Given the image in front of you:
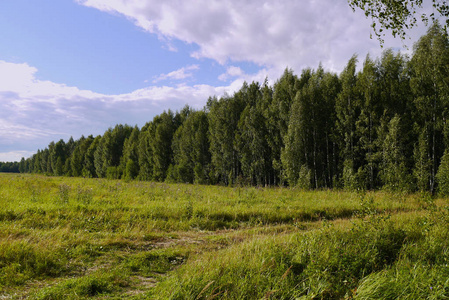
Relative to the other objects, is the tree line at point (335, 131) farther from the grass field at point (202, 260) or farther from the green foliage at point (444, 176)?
the grass field at point (202, 260)

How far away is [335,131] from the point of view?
25547 millimetres

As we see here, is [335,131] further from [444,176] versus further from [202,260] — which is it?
[202,260]

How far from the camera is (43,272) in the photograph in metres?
A: 4.79

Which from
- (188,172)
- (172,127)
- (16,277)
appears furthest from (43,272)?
(172,127)

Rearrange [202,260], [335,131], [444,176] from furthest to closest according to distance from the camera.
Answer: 1. [335,131]
2. [444,176]
3. [202,260]

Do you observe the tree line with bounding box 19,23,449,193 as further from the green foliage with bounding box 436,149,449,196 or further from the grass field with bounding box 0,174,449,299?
the grass field with bounding box 0,174,449,299


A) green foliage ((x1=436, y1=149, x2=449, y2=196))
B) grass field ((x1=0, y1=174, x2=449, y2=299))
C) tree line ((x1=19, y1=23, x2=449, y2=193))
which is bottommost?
grass field ((x1=0, y1=174, x2=449, y2=299))

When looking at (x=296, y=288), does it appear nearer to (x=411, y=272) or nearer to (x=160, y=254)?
(x=411, y=272)

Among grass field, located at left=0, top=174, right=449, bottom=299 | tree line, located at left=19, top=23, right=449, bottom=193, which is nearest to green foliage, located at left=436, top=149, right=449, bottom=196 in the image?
tree line, located at left=19, top=23, right=449, bottom=193

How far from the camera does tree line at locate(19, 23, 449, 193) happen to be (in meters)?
19.6

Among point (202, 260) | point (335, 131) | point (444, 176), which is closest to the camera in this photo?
point (202, 260)

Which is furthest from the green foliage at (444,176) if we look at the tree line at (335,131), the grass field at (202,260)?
the grass field at (202,260)

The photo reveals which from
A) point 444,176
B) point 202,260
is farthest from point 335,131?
point 202,260

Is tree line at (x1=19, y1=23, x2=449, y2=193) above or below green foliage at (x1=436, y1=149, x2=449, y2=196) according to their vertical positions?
above
